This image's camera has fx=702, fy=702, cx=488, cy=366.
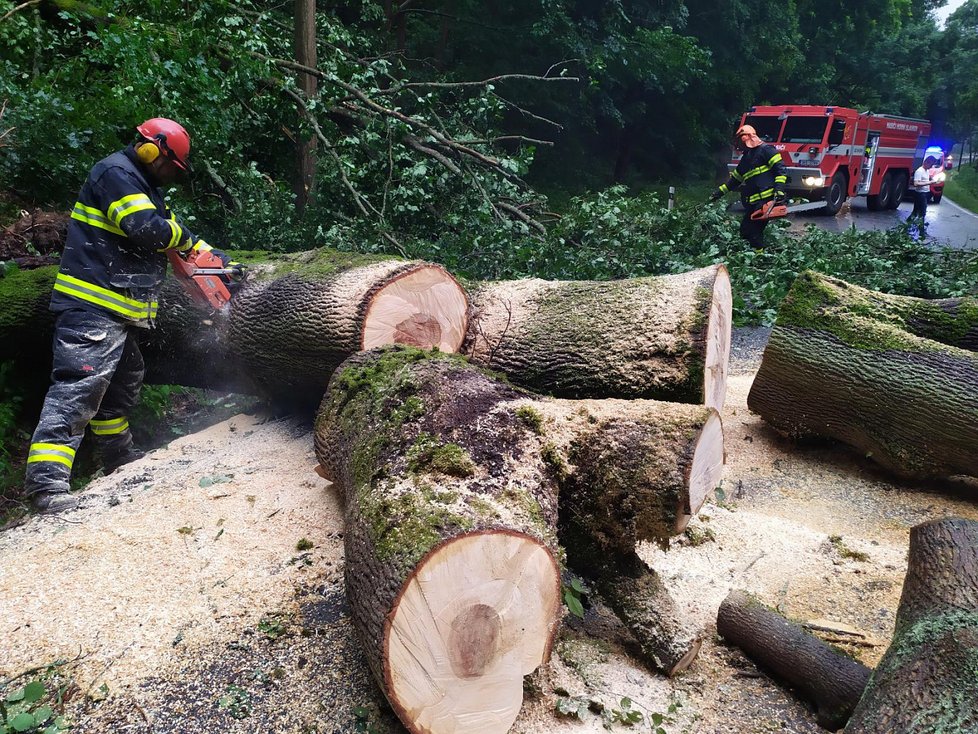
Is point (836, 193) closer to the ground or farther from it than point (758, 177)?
closer to the ground

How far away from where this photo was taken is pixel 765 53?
15.9m

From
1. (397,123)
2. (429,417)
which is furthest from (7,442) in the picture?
(397,123)

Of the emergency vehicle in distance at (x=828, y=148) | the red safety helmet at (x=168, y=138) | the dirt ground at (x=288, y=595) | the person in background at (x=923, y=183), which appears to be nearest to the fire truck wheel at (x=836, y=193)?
the emergency vehicle in distance at (x=828, y=148)

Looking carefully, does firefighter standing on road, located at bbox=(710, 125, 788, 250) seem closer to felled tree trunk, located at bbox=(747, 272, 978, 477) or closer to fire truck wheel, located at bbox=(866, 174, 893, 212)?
felled tree trunk, located at bbox=(747, 272, 978, 477)

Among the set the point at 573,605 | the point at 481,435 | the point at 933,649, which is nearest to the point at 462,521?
the point at 481,435

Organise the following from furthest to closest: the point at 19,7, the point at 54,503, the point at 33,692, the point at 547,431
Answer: the point at 19,7, the point at 54,503, the point at 547,431, the point at 33,692

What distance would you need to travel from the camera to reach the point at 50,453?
353 cm

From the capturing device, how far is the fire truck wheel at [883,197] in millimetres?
14599

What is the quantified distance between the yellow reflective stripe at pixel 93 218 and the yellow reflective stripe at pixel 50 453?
1154mm

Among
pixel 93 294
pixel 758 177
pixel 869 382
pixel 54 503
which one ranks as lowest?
pixel 54 503

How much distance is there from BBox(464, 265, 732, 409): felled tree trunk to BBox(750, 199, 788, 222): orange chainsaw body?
4.71m

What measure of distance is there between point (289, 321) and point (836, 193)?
1240cm

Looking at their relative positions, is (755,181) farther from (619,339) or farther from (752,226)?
(619,339)

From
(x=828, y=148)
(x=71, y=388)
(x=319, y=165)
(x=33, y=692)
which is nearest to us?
(x=33, y=692)
